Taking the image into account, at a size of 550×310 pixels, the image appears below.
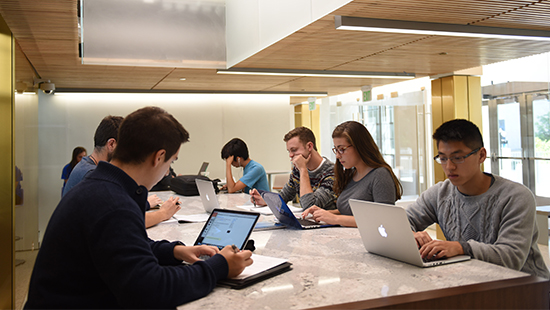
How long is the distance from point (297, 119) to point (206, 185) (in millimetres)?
8114

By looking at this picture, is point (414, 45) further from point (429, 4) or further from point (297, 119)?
point (297, 119)

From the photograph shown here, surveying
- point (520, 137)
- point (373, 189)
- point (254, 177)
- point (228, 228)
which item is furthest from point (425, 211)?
point (520, 137)

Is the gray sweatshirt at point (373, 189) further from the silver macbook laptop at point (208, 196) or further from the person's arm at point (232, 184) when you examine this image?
the person's arm at point (232, 184)

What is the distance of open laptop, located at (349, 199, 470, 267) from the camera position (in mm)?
1785

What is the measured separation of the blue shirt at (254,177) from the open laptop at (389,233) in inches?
122

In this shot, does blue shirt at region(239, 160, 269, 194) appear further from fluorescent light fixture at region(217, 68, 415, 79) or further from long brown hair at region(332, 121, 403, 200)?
long brown hair at region(332, 121, 403, 200)

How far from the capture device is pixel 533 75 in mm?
6141

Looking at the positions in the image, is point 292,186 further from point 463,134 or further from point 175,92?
point 175,92

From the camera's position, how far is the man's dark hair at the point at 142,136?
4.80 feet

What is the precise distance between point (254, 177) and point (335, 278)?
11.4 ft

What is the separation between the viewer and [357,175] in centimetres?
307

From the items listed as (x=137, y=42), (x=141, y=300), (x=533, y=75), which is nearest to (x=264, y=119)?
(x=137, y=42)

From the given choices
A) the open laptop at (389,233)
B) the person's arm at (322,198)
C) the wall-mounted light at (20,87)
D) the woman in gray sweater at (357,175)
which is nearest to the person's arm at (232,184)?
the person's arm at (322,198)

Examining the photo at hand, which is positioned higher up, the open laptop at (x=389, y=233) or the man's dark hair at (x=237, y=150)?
the man's dark hair at (x=237, y=150)
